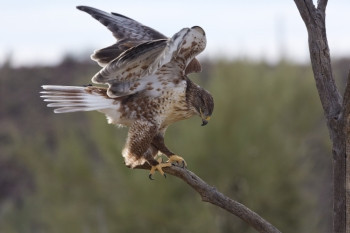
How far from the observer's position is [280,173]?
19.9 metres

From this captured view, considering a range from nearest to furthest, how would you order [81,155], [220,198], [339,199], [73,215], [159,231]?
[339,199] < [220,198] < [159,231] < [73,215] < [81,155]

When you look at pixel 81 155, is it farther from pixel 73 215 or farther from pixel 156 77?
pixel 156 77

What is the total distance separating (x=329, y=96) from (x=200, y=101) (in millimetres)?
1562

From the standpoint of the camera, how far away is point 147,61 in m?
5.12

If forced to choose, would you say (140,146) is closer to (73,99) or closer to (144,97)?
(144,97)

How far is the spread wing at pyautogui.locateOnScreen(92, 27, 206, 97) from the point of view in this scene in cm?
493

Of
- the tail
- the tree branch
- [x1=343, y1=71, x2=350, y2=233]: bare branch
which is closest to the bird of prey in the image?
the tail

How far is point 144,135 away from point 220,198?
0.99 metres

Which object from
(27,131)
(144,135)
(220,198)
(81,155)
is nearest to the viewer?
(220,198)

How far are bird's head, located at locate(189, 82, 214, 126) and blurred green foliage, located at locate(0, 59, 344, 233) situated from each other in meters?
11.4

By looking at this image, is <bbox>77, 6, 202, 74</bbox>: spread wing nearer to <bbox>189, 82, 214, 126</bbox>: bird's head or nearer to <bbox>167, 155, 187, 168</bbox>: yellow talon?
<bbox>189, 82, 214, 126</bbox>: bird's head

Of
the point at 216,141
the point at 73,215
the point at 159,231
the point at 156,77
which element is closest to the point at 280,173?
the point at 216,141

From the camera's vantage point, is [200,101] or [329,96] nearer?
[329,96]

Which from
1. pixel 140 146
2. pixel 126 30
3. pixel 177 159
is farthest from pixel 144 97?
pixel 126 30
